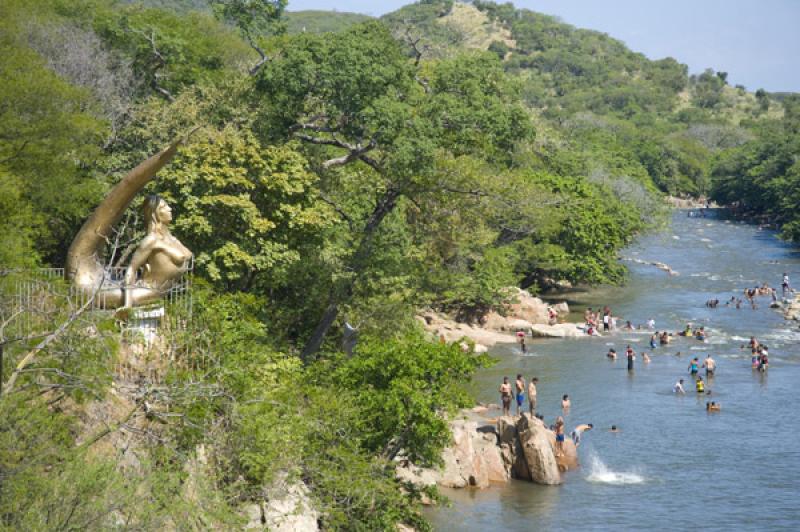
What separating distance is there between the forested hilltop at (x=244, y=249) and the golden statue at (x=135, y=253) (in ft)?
2.26

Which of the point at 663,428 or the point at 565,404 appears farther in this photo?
the point at 565,404

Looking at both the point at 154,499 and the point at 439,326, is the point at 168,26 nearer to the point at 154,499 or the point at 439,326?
the point at 439,326

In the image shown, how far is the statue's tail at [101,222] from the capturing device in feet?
67.9

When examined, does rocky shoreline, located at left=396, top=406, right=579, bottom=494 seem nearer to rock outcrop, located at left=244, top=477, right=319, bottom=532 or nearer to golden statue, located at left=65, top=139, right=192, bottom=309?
rock outcrop, located at left=244, top=477, right=319, bottom=532

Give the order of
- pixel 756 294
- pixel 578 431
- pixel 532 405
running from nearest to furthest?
pixel 578 431, pixel 532 405, pixel 756 294

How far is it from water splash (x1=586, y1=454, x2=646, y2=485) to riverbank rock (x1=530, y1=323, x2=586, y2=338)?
62.8 feet

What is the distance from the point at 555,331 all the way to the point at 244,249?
27682 mm

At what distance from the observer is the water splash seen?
32.2m

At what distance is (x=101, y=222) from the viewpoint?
20922 mm

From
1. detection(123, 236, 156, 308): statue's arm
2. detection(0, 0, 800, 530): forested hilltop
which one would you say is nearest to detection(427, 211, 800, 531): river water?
detection(0, 0, 800, 530): forested hilltop

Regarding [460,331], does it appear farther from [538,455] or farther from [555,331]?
[538,455]

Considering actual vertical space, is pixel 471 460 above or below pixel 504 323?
below

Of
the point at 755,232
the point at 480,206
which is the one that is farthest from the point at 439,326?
the point at 755,232

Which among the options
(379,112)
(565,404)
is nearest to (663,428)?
(565,404)
